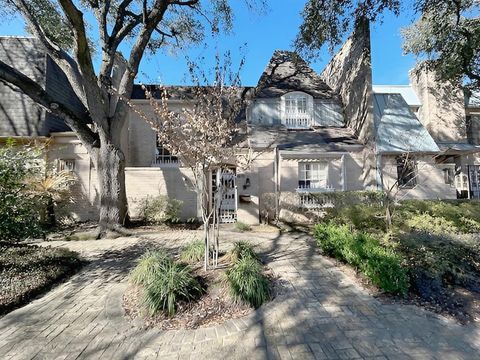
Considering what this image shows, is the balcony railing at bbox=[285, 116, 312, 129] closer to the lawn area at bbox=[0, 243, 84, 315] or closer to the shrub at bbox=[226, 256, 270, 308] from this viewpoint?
the shrub at bbox=[226, 256, 270, 308]

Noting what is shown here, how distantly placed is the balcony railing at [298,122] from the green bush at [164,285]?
10448 millimetres

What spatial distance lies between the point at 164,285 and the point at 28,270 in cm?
346

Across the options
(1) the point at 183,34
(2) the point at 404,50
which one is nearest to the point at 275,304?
(1) the point at 183,34

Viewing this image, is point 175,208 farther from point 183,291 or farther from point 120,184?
point 183,291

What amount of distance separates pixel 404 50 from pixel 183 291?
55.8ft

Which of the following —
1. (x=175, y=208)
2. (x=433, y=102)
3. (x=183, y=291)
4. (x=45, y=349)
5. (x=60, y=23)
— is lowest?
(x=45, y=349)

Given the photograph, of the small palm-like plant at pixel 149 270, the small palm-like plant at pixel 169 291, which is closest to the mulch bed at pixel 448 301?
the small palm-like plant at pixel 169 291

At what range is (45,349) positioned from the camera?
10.8 feet

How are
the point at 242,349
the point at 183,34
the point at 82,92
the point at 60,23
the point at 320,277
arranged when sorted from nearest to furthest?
the point at 242,349
the point at 320,277
the point at 82,92
the point at 60,23
the point at 183,34

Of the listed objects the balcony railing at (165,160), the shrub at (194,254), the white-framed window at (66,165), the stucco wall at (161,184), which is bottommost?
the shrub at (194,254)

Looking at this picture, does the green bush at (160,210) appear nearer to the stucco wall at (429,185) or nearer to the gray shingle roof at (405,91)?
the stucco wall at (429,185)

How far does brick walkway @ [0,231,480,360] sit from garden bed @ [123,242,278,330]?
16cm

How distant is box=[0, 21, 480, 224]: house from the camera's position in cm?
1158

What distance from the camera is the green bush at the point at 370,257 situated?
4414mm
